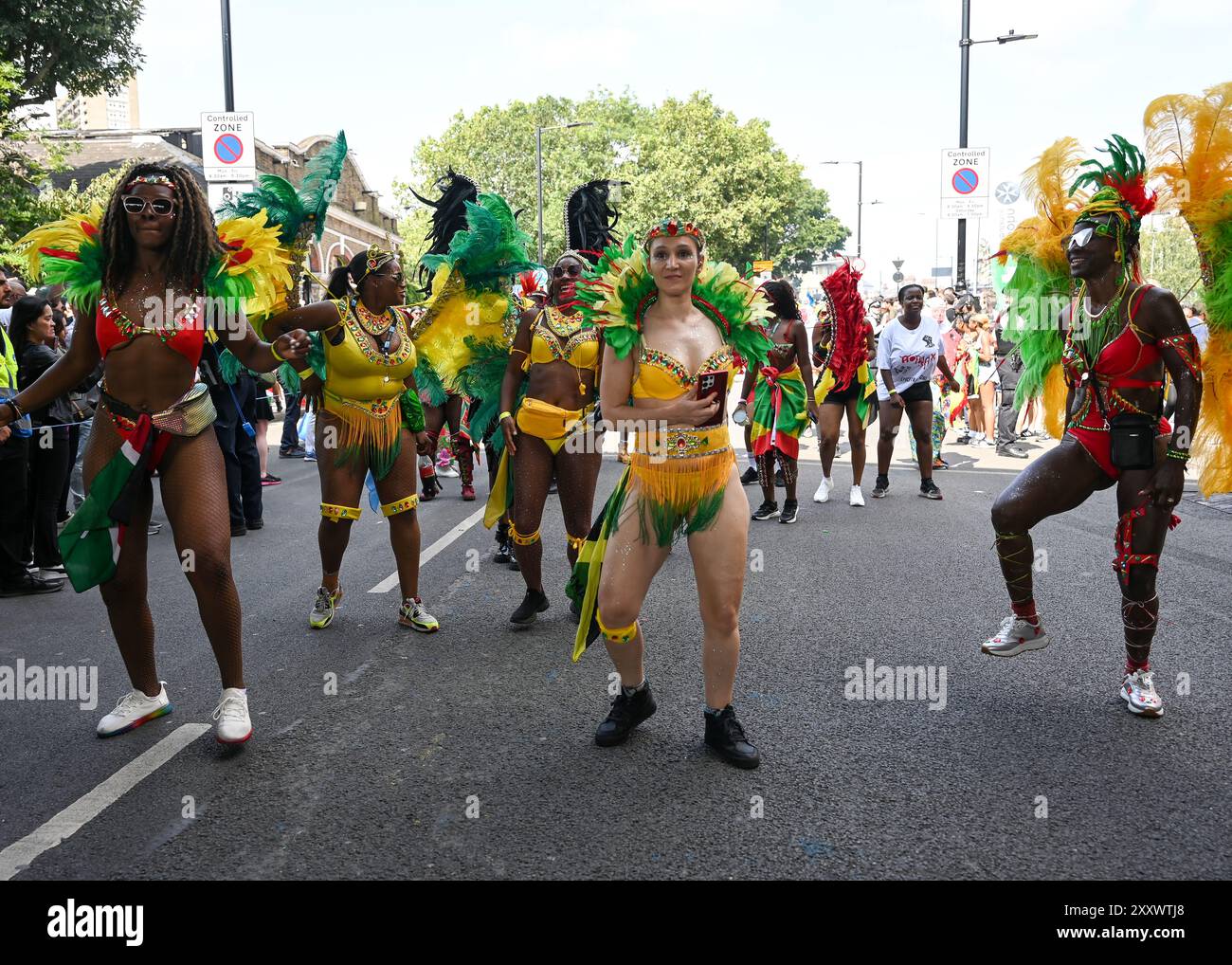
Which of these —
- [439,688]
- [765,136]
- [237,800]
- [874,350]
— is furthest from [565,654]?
[765,136]

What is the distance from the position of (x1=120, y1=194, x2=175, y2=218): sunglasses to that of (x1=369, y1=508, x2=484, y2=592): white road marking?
323 cm

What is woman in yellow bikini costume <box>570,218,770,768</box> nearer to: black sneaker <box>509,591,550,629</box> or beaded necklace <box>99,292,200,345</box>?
beaded necklace <box>99,292,200,345</box>

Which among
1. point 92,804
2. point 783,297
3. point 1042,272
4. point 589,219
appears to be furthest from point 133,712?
point 783,297

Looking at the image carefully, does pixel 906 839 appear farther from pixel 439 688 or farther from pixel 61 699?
pixel 61 699

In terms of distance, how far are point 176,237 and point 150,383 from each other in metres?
0.57

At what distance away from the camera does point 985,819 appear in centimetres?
334

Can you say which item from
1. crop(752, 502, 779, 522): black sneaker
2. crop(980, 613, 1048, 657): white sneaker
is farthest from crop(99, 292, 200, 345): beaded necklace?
crop(752, 502, 779, 522): black sneaker

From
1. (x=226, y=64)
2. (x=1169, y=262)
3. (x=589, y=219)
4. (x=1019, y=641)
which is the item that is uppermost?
(x=1169, y=262)

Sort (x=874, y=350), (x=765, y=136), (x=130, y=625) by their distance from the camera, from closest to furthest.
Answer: (x=130, y=625), (x=874, y=350), (x=765, y=136)

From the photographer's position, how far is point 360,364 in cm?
548

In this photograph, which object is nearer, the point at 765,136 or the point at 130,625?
the point at 130,625

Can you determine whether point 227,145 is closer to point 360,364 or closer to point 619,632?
point 360,364
